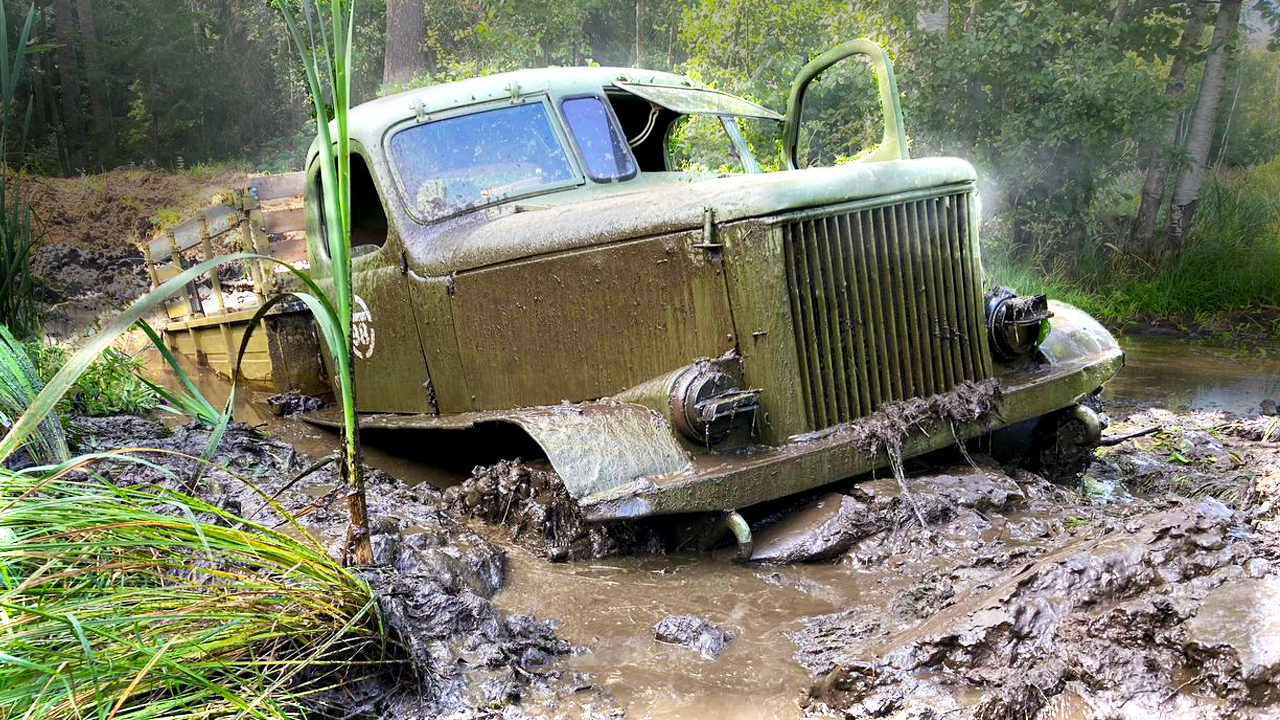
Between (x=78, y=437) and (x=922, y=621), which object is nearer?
(x=922, y=621)

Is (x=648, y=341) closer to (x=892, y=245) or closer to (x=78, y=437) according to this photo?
(x=892, y=245)

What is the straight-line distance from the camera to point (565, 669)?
9.64 ft

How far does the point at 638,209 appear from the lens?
4070 mm

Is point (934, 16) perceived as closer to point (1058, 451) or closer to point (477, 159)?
point (1058, 451)

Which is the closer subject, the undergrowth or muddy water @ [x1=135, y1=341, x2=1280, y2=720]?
muddy water @ [x1=135, y1=341, x2=1280, y2=720]

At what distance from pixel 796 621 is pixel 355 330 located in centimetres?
332

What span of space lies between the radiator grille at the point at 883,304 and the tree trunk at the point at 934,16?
7811 mm

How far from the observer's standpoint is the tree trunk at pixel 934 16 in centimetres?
1135

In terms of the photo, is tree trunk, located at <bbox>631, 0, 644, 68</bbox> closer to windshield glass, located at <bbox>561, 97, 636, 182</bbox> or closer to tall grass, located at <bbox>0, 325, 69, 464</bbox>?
windshield glass, located at <bbox>561, 97, 636, 182</bbox>

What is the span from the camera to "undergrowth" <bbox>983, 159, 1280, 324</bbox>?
1048 cm

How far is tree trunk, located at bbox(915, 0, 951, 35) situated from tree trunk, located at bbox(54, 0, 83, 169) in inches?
386

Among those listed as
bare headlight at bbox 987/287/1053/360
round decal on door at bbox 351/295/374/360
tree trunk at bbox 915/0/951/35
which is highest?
tree trunk at bbox 915/0/951/35

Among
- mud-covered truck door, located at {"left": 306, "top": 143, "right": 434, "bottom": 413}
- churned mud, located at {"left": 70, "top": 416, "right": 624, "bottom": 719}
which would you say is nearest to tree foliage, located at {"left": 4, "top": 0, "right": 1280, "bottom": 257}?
mud-covered truck door, located at {"left": 306, "top": 143, "right": 434, "bottom": 413}

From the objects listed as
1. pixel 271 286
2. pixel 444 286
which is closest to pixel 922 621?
pixel 444 286
